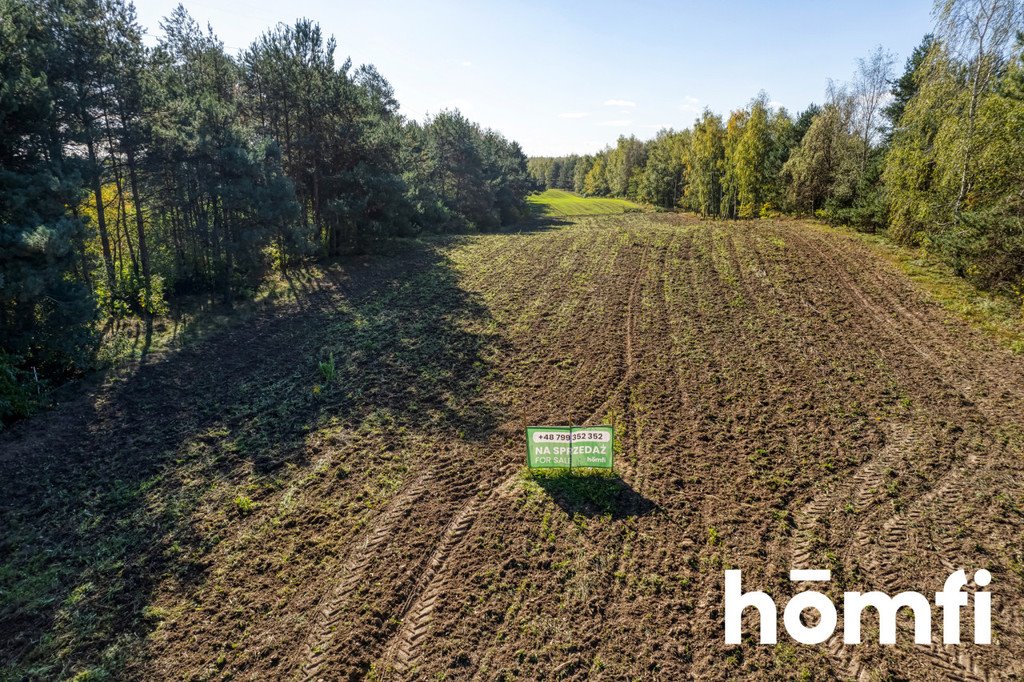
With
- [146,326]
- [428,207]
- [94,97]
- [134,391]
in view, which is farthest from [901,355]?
[428,207]

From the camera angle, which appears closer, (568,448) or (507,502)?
(507,502)

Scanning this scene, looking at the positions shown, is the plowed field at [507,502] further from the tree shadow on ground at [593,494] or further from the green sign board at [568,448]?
the green sign board at [568,448]

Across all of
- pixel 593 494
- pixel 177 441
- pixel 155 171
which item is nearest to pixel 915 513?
pixel 593 494

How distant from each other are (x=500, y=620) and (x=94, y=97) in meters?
22.3

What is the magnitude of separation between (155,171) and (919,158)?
111 feet

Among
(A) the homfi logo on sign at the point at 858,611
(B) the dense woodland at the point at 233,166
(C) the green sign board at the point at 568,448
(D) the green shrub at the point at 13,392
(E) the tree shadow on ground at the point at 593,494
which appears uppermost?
(B) the dense woodland at the point at 233,166

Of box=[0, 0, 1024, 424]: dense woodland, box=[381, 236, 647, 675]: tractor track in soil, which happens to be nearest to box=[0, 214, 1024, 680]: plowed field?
box=[381, 236, 647, 675]: tractor track in soil

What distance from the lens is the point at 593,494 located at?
29.5ft

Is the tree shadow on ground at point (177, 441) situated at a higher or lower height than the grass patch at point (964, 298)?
lower

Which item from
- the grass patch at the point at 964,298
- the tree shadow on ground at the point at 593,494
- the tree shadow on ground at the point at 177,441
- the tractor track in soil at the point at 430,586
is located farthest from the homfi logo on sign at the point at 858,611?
the grass patch at the point at 964,298

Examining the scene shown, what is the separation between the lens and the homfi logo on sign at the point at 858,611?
20.4 feet

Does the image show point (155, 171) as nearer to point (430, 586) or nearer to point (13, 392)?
point (13, 392)

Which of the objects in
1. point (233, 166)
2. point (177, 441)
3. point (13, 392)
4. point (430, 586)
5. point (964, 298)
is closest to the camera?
point (430, 586)

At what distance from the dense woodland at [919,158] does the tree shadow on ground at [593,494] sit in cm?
1662
